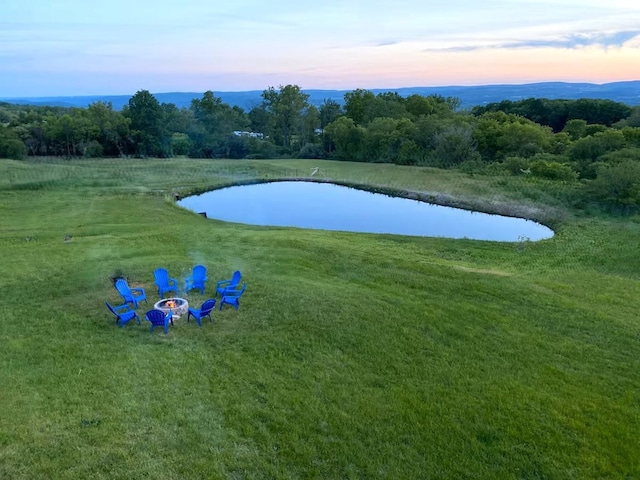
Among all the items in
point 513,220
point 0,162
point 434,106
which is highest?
point 434,106

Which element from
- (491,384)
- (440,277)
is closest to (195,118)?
(440,277)

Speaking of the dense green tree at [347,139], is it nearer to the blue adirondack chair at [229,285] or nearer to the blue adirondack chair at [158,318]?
the blue adirondack chair at [229,285]

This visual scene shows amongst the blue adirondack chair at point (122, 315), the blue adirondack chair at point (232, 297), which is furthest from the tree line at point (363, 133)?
the blue adirondack chair at point (122, 315)

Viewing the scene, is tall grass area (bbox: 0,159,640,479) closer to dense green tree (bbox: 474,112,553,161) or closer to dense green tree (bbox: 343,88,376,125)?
dense green tree (bbox: 474,112,553,161)

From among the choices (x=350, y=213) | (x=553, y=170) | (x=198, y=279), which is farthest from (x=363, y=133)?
(x=198, y=279)

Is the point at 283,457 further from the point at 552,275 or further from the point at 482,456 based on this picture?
the point at 552,275

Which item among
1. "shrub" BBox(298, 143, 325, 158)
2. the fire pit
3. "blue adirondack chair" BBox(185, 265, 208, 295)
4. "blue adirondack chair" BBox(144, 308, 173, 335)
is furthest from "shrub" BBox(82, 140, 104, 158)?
"blue adirondack chair" BBox(144, 308, 173, 335)
